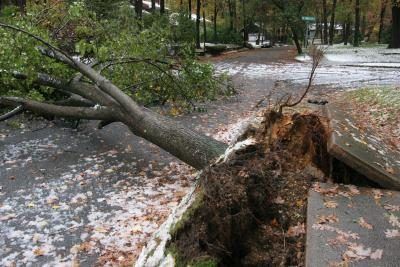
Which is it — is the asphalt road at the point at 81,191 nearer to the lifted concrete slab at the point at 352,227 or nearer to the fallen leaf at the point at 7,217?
the fallen leaf at the point at 7,217

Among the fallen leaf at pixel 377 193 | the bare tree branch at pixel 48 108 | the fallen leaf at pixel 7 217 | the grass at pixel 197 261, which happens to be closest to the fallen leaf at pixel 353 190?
the fallen leaf at pixel 377 193

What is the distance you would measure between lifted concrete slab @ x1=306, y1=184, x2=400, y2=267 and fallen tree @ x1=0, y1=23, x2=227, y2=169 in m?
1.71

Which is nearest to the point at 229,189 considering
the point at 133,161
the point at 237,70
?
the point at 133,161

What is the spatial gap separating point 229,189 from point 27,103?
17.2 feet

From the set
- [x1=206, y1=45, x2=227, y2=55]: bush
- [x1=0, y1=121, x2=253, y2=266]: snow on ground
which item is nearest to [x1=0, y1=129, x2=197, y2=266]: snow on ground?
[x1=0, y1=121, x2=253, y2=266]: snow on ground

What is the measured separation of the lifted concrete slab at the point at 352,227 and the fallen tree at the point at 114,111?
1.71m

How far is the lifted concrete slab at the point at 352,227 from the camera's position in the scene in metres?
2.96

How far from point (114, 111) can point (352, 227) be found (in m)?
4.22

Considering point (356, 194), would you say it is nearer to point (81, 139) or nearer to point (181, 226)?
point (181, 226)

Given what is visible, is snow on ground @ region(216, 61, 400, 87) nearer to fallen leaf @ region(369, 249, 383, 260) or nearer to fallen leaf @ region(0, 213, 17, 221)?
fallen leaf @ region(0, 213, 17, 221)

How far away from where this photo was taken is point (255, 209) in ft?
11.8

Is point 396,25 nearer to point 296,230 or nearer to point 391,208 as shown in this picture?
point 391,208

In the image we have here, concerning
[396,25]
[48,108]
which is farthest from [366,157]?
[396,25]

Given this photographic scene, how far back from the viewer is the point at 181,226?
10.4 ft
